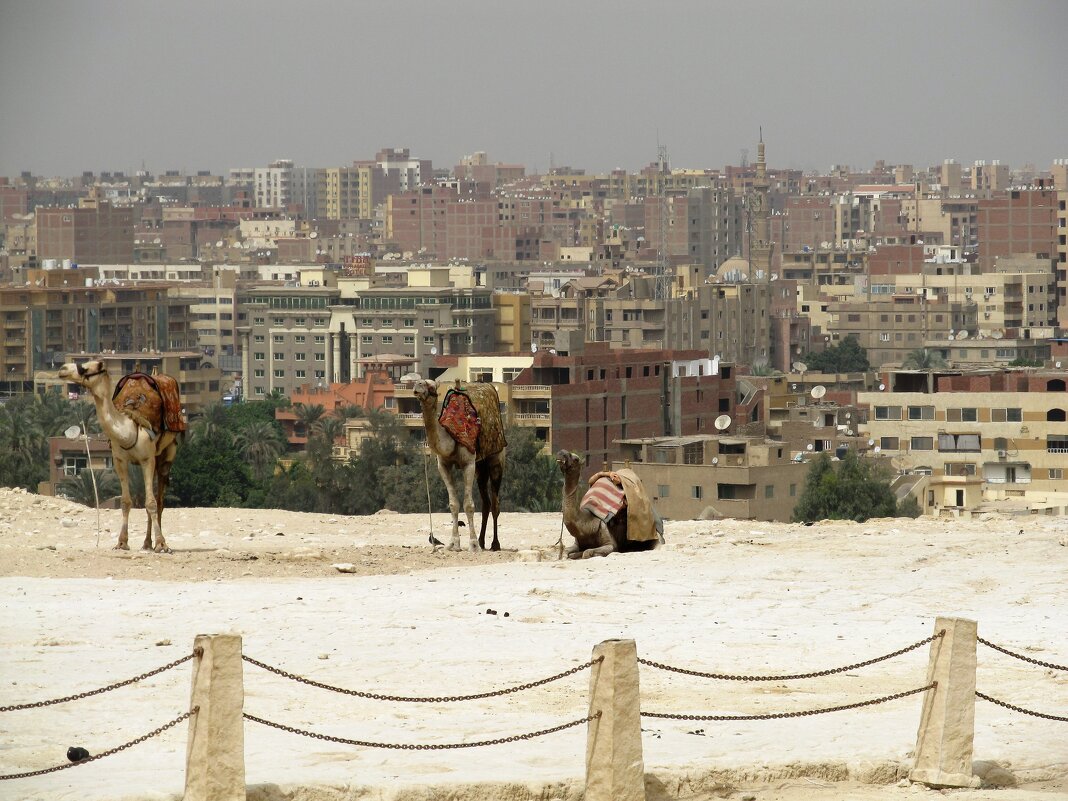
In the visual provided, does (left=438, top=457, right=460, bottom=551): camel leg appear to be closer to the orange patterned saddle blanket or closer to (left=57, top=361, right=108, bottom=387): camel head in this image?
the orange patterned saddle blanket

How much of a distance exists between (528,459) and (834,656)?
113ft

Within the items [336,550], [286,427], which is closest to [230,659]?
[336,550]

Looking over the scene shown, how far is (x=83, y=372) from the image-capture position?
61.0 ft

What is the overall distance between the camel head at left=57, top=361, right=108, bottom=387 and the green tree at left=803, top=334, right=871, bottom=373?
118 m

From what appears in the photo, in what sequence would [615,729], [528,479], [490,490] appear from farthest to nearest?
[528,479] < [490,490] < [615,729]

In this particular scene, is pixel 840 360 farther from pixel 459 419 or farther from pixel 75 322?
pixel 459 419

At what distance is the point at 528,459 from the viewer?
4875 centimetres

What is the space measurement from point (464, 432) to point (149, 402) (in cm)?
263

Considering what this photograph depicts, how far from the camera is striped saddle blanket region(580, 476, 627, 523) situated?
60.7ft

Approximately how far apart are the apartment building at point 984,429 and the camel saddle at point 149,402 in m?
44.0

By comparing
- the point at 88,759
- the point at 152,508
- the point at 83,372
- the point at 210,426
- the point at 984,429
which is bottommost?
the point at 88,759

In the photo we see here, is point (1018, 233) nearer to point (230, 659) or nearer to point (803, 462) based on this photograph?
point (803, 462)

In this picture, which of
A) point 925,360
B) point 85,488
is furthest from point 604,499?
point 925,360

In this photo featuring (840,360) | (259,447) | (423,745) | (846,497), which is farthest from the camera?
(840,360)
